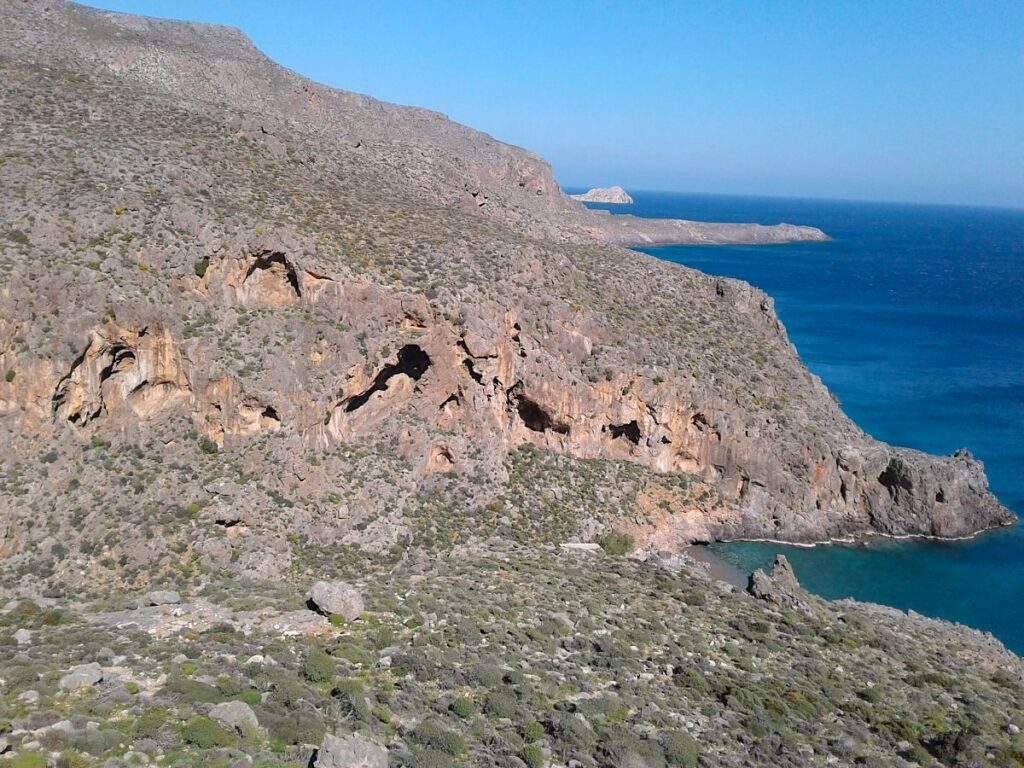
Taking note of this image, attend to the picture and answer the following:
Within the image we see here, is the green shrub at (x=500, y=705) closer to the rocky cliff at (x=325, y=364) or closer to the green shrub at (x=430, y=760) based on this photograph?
the green shrub at (x=430, y=760)

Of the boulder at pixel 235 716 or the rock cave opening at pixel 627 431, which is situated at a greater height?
the rock cave opening at pixel 627 431

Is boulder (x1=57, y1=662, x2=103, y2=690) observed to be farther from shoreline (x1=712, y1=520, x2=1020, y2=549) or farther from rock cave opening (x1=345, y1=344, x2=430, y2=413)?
shoreline (x1=712, y1=520, x2=1020, y2=549)

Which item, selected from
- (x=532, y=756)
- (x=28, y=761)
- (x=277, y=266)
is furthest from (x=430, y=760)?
(x=277, y=266)

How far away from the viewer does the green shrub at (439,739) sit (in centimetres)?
1834

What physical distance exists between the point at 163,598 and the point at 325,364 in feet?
47.1

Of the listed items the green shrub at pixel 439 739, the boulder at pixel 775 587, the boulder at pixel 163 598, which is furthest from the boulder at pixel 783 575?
the boulder at pixel 163 598

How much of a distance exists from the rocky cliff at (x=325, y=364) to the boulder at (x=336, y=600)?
7.03 m

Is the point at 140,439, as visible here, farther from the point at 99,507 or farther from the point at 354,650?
the point at 354,650

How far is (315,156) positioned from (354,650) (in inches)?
1397

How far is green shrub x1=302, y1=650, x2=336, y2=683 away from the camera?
20.6 meters

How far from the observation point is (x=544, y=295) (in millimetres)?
46344

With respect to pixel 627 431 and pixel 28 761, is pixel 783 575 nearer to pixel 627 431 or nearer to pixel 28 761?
pixel 627 431

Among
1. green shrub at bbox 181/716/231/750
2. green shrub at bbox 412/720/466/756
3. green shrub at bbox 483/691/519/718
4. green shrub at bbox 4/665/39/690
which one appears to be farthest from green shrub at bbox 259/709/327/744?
green shrub at bbox 4/665/39/690

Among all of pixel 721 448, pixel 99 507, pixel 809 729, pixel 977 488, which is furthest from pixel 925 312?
pixel 99 507
